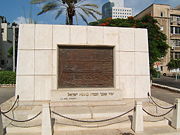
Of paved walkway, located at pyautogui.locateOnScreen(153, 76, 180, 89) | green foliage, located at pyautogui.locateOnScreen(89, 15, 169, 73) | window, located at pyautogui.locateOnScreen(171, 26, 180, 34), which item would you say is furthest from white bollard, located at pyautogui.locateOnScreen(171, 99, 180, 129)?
window, located at pyautogui.locateOnScreen(171, 26, 180, 34)

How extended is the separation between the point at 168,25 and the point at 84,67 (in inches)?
1943

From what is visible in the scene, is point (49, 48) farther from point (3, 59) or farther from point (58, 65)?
point (3, 59)

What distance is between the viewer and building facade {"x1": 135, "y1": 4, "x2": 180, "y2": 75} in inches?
1897

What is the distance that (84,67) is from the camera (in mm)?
9203

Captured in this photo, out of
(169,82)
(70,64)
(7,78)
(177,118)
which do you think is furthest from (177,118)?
(169,82)

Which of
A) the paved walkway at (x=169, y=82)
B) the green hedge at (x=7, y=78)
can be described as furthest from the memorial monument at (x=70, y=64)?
the paved walkway at (x=169, y=82)

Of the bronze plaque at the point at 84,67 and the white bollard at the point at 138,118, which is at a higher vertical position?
the bronze plaque at the point at 84,67

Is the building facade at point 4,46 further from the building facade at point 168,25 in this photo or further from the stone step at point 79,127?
the stone step at point 79,127

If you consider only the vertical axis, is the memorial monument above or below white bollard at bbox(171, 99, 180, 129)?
above

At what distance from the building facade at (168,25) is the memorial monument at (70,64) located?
141ft

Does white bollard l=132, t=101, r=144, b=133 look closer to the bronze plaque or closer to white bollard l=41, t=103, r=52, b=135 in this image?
white bollard l=41, t=103, r=52, b=135

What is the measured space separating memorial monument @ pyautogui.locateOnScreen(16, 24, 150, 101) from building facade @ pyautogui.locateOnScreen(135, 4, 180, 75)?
42.8 m

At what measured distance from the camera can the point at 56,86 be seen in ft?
29.5

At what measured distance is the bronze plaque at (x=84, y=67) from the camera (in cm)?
909
